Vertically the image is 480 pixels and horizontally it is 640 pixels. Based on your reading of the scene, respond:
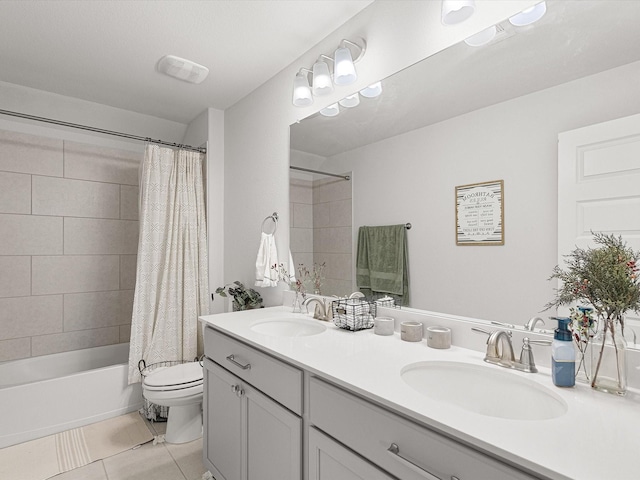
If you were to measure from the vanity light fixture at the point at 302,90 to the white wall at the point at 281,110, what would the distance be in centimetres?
6

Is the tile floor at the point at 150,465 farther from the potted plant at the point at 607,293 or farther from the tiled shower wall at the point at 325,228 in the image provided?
the potted plant at the point at 607,293

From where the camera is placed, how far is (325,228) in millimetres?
1994

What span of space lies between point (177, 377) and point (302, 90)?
1915 mm

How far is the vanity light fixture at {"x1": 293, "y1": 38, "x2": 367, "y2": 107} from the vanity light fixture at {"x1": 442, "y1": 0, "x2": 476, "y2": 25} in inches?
19.4

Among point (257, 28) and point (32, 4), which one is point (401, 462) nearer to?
point (257, 28)

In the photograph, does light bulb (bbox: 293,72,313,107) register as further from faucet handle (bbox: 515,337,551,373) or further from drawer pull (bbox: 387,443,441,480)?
drawer pull (bbox: 387,443,441,480)

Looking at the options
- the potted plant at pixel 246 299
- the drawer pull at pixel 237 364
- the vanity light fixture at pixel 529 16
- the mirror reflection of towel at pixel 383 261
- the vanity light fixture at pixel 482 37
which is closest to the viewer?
the vanity light fixture at pixel 529 16

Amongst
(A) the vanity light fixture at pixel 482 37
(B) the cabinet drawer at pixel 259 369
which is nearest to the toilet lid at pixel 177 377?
(B) the cabinet drawer at pixel 259 369

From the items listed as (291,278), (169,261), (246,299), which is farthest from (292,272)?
(169,261)

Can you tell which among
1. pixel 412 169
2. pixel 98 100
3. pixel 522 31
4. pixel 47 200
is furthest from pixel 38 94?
pixel 522 31

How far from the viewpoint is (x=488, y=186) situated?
1.26 metres

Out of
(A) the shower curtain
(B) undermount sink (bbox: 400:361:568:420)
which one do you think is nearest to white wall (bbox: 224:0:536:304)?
(A) the shower curtain

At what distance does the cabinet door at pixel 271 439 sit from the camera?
1205 mm

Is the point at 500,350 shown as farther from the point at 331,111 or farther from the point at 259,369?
the point at 331,111
